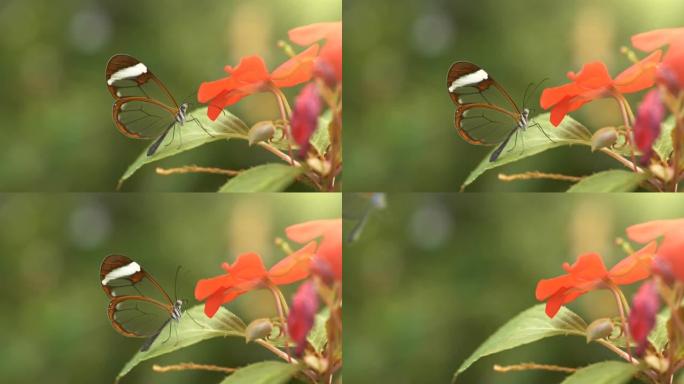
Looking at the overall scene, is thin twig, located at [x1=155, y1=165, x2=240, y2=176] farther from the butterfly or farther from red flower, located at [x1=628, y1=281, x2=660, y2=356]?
red flower, located at [x1=628, y1=281, x2=660, y2=356]

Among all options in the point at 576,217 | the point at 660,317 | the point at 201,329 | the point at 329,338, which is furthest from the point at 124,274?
the point at 660,317

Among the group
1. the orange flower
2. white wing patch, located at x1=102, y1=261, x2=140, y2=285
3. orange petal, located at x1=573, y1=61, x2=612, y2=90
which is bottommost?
the orange flower

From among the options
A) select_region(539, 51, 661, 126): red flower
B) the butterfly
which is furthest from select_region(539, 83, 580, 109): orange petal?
the butterfly

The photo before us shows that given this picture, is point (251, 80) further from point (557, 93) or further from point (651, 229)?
point (651, 229)

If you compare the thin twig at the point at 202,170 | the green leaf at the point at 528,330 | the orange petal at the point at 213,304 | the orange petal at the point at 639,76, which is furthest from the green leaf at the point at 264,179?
the orange petal at the point at 639,76

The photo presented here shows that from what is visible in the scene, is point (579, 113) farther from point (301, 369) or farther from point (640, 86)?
point (301, 369)

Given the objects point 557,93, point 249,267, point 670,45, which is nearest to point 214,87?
point 249,267
